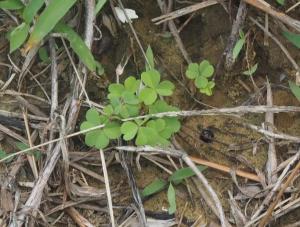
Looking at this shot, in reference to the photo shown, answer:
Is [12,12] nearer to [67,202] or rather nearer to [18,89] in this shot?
[18,89]

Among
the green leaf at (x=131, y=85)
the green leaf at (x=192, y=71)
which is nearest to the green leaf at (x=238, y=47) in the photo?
the green leaf at (x=192, y=71)

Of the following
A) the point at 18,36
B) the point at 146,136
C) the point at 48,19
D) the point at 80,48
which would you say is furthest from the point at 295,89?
the point at 18,36

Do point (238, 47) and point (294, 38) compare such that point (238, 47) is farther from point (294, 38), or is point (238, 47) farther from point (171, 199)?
point (171, 199)

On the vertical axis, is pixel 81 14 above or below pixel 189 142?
above

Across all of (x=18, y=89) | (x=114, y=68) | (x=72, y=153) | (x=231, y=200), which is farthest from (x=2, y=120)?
(x=231, y=200)

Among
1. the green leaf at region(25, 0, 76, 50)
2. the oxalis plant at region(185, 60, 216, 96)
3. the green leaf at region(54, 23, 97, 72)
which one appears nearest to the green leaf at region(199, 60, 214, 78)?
the oxalis plant at region(185, 60, 216, 96)

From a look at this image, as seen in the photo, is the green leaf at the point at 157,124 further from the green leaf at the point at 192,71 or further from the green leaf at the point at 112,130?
the green leaf at the point at 192,71
